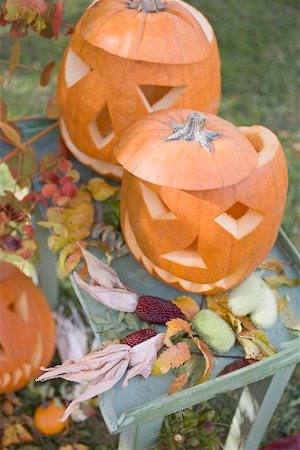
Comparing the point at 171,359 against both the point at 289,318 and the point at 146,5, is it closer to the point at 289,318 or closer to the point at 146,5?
the point at 289,318

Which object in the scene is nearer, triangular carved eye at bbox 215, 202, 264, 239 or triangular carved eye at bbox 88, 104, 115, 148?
triangular carved eye at bbox 215, 202, 264, 239

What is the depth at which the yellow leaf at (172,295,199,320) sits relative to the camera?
4.13 feet

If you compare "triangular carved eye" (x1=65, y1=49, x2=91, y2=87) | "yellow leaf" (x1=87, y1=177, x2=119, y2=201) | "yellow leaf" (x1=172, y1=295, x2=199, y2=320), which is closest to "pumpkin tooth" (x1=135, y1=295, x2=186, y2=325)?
"yellow leaf" (x1=172, y1=295, x2=199, y2=320)

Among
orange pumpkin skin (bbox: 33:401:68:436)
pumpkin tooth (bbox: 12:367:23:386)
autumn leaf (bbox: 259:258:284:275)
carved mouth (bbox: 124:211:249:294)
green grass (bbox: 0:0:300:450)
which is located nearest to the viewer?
carved mouth (bbox: 124:211:249:294)

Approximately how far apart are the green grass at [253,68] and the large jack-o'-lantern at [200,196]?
1199mm

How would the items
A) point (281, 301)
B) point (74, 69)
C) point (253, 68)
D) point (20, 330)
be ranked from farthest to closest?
point (253, 68), point (20, 330), point (74, 69), point (281, 301)

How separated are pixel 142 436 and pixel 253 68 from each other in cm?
240

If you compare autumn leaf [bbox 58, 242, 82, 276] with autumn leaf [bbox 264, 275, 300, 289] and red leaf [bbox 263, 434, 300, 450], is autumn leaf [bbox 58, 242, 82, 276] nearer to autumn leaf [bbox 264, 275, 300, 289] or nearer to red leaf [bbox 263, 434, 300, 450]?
autumn leaf [bbox 264, 275, 300, 289]

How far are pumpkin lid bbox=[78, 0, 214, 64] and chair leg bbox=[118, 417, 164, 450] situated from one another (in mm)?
737

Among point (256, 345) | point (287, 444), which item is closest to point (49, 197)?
point (256, 345)

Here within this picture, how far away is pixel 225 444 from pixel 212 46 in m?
1.02

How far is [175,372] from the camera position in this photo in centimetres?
117

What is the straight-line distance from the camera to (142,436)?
1208 mm

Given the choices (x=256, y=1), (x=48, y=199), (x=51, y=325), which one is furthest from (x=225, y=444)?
(x=256, y=1)
